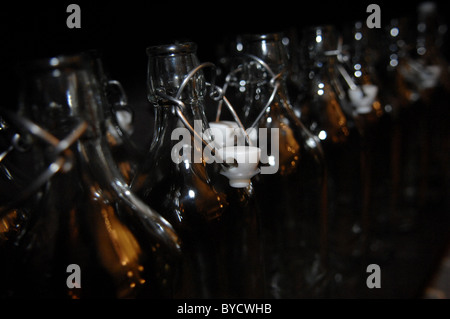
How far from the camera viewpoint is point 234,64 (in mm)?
432

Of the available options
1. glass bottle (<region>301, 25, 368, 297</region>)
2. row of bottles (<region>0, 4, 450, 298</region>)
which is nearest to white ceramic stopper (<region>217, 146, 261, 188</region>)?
row of bottles (<region>0, 4, 450, 298</region>)

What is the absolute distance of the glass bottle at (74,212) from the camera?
0.23 meters

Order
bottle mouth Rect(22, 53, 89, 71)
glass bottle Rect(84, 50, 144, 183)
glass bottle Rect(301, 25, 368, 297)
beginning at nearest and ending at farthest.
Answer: bottle mouth Rect(22, 53, 89, 71) → glass bottle Rect(84, 50, 144, 183) → glass bottle Rect(301, 25, 368, 297)

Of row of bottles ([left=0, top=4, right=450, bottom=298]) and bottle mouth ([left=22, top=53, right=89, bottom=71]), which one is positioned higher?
bottle mouth ([left=22, top=53, right=89, bottom=71])

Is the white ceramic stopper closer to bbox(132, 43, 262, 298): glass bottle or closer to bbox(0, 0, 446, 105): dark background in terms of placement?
bbox(132, 43, 262, 298): glass bottle

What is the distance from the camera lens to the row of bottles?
25cm

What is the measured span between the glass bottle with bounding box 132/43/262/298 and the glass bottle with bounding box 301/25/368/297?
201 mm

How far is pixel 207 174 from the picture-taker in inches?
13.2

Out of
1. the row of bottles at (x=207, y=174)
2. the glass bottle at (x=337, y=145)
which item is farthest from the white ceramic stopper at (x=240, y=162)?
the glass bottle at (x=337, y=145)

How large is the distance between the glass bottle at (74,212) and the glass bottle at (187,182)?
44 mm

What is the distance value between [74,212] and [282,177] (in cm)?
24

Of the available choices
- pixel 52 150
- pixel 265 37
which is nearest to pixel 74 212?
pixel 52 150

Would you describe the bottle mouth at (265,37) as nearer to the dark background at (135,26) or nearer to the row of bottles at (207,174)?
the row of bottles at (207,174)

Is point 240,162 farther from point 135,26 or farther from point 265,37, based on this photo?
point 135,26
